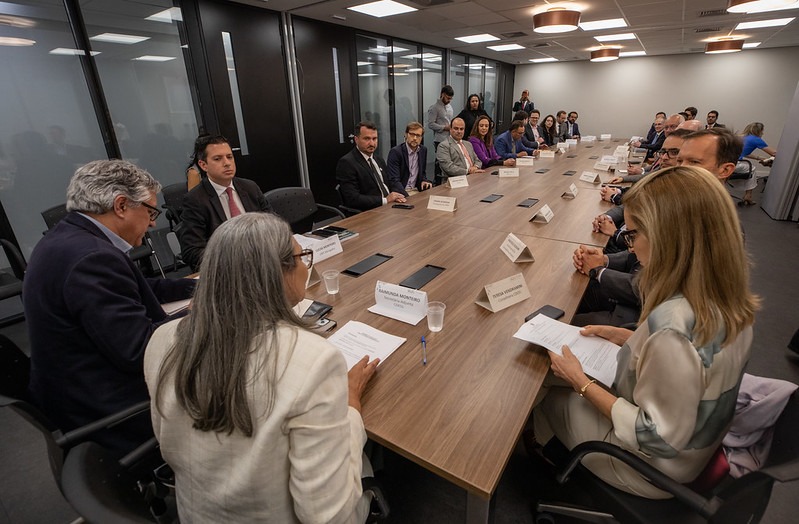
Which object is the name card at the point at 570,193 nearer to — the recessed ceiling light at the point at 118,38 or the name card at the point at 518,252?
the name card at the point at 518,252

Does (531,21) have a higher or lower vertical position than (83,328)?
higher

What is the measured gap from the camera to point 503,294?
154 centimetres

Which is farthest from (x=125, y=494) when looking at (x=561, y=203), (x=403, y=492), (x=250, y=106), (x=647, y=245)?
(x=250, y=106)

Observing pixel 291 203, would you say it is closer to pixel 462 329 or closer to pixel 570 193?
pixel 462 329

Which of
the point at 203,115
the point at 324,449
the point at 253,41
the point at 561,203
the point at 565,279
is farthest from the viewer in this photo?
the point at 253,41

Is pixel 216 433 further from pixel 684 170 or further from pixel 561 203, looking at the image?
pixel 561 203

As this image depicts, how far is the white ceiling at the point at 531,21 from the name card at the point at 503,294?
13.2 feet

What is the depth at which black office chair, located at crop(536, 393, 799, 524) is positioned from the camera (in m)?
0.79

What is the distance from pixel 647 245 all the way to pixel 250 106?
461cm

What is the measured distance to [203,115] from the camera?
412 centimetres

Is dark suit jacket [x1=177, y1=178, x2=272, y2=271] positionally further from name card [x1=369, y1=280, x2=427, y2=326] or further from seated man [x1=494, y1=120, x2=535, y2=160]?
seated man [x1=494, y1=120, x2=535, y2=160]

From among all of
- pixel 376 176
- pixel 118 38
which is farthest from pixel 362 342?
pixel 118 38

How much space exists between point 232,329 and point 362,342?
1.97 feet

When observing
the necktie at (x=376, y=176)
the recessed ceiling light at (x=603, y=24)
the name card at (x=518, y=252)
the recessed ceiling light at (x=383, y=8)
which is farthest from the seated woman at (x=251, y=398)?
the recessed ceiling light at (x=603, y=24)
